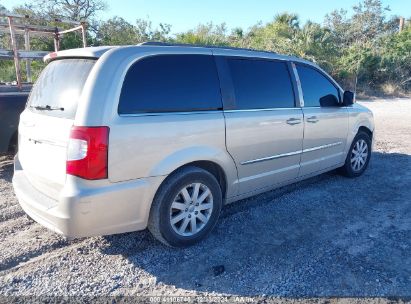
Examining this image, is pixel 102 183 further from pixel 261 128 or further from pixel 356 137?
pixel 356 137

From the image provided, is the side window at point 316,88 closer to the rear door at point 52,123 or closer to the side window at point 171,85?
the side window at point 171,85

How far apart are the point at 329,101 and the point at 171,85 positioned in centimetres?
266

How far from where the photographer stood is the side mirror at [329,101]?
4879 mm

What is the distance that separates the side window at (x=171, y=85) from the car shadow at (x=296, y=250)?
1386mm

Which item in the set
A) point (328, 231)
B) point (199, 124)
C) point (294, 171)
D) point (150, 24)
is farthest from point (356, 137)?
point (150, 24)

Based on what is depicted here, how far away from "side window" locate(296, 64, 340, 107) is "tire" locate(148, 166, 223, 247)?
6.18 feet

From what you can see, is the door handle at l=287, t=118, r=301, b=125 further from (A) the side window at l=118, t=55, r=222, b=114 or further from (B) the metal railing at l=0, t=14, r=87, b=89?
(B) the metal railing at l=0, t=14, r=87, b=89

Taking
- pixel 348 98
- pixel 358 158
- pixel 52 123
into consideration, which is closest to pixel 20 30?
pixel 52 123

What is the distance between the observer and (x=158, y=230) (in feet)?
10.8

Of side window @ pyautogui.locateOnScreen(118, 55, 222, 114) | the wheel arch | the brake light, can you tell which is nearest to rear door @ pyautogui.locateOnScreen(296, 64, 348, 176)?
the wheel arch

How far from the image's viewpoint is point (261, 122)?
3.93 metres

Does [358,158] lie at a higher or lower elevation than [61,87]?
lower

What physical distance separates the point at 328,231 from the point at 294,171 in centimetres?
94

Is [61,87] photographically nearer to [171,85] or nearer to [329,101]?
[171,85]
